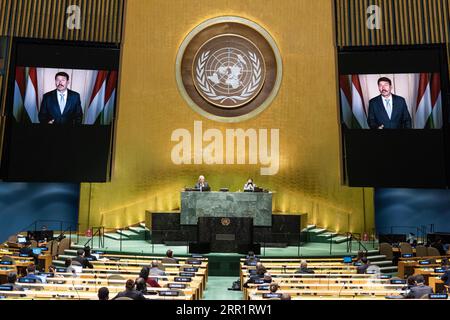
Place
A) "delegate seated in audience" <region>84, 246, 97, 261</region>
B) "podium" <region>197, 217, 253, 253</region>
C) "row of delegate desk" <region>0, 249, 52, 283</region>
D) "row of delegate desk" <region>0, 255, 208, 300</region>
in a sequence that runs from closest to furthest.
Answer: "row of delegate desk" <region>0, 255, 208, 300</region>, "row of delegate desk" <region>0, 249, 52, 283</region>, "delegate seated in audience" <region>84, 246, 97, 261</region>, "podium" <region>197, 217, 253, 253</region>

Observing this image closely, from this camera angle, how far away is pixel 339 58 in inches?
631

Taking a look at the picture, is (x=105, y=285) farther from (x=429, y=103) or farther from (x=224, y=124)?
(x=429, y=103)

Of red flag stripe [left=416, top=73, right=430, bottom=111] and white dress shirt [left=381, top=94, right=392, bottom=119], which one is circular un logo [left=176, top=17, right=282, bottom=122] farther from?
red flag stripe [left=416, top=73, right=430, bottom=111]

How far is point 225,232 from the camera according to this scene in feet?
42.9

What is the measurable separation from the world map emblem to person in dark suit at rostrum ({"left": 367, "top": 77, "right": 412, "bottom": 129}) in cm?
364

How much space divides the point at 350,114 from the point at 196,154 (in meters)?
4.98

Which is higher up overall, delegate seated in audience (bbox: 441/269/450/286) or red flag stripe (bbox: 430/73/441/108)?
red flag stripe (bbox: 430/73/441/108)

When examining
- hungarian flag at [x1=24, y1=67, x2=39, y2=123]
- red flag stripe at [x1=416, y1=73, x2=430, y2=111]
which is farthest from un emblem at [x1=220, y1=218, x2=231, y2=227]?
red flag stripe at [x1=416, y1=73, x2=430, y2=111]

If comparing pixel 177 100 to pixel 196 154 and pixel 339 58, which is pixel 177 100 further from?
pixel 339 58

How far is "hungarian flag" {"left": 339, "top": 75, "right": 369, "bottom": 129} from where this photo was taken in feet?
51.1

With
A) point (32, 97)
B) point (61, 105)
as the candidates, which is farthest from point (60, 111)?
point (32, 97)

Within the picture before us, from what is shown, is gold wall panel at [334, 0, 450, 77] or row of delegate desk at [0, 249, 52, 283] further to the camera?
gold wall panel at [334, 0, 450, 77]

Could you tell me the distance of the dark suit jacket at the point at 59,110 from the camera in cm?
1541

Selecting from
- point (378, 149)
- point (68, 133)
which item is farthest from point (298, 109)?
point (68, 133)
